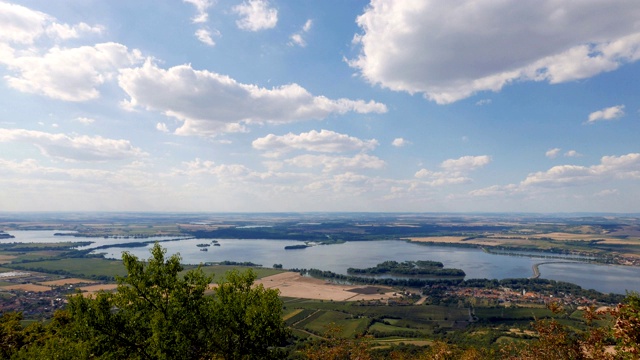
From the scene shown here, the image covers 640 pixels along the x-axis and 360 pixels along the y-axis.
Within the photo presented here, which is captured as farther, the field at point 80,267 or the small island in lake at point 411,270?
the small island in lake at point 411,270

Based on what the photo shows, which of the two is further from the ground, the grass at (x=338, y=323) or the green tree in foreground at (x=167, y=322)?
the green tree in foreground at (x=167, y=322)

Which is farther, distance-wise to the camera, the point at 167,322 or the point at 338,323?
the point at 338,323

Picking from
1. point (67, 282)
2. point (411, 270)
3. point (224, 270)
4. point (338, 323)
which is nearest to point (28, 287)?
point (67, 282)

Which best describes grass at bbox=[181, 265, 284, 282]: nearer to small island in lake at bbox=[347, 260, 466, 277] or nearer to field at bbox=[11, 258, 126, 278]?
field at bbox=[11, 258, 126, 278]

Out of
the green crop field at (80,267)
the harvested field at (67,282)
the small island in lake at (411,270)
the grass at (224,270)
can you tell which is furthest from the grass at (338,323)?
the harvested field at (67,282)

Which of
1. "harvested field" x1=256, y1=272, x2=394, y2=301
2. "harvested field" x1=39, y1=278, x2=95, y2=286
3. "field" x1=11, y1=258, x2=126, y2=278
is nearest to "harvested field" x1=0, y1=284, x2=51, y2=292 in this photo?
"harvested field" x1=39, y1=278, x2=95, y2=286

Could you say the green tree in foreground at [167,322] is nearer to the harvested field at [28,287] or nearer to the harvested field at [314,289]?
the harvested field at [314,289]

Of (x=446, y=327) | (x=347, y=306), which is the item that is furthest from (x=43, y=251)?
(x=446, y=327)

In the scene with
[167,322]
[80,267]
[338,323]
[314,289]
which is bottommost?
[338,323]

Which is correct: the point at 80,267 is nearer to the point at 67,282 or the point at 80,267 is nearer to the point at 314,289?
the point at 67,282
